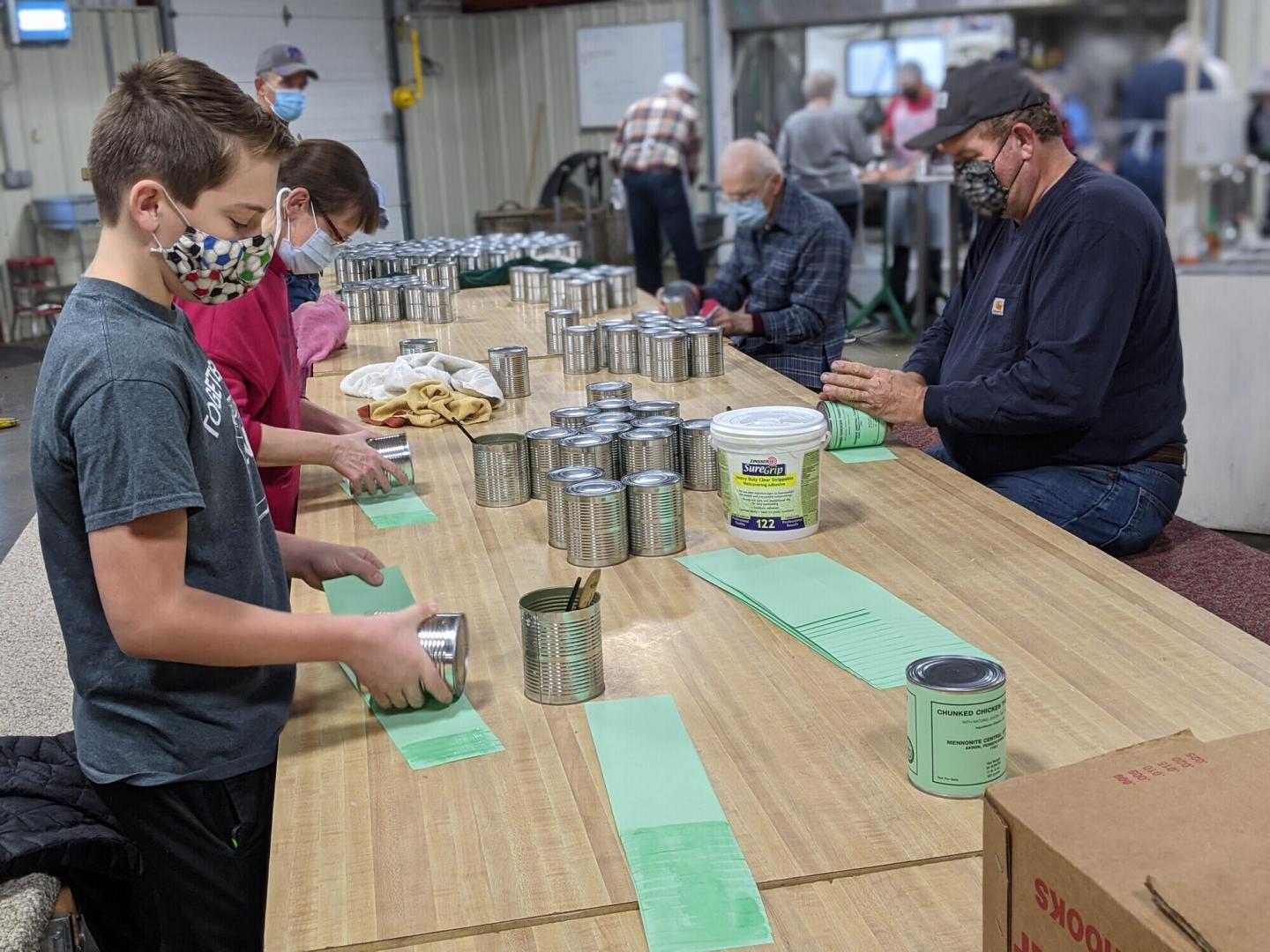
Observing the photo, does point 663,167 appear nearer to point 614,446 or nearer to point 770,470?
point 614,446

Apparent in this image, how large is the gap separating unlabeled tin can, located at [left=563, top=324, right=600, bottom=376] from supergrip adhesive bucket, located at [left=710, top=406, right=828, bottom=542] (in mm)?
1487

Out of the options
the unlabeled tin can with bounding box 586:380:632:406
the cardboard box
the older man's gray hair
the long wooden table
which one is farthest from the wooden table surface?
the older man's gray hair

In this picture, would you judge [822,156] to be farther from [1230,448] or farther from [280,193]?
[280,193]

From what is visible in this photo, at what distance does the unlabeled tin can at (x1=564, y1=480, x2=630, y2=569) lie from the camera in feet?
6.91

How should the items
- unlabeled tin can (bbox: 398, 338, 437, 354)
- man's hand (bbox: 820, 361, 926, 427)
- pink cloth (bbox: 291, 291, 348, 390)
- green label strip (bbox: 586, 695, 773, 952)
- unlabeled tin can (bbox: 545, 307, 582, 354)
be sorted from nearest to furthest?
green label strip (bbox: 586, 695, 773, 952)
man's hand (bbox: 820, 361, 926, 427)
unlabeled tin can (bbox: 398, 338, 437, 354)
unlabeled tin can (bbox: 545, 307, 582, 354)
pink cloth (bbox: 291, 291, 348, 390)

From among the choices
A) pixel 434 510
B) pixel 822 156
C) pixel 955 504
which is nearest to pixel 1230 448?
pixel 955 504

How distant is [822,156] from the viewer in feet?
31.3

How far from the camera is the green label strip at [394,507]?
2461 mm

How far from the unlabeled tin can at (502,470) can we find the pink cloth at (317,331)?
166 cm

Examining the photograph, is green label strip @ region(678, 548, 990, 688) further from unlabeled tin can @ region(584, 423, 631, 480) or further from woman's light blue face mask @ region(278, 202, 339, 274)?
woman's light blue face mask @ region(278, 202, 339, 274)

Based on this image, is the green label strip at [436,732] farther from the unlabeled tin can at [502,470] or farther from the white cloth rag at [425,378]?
the white cloth rag at [425,378]

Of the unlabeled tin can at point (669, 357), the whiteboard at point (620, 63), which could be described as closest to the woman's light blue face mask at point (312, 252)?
the unlabeled tin can at point (669, 357)

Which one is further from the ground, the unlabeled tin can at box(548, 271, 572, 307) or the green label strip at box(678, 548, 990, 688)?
the unlabeled tin can at box(548, 271, 572, 307)

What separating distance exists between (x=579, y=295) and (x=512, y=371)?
4.74ft
